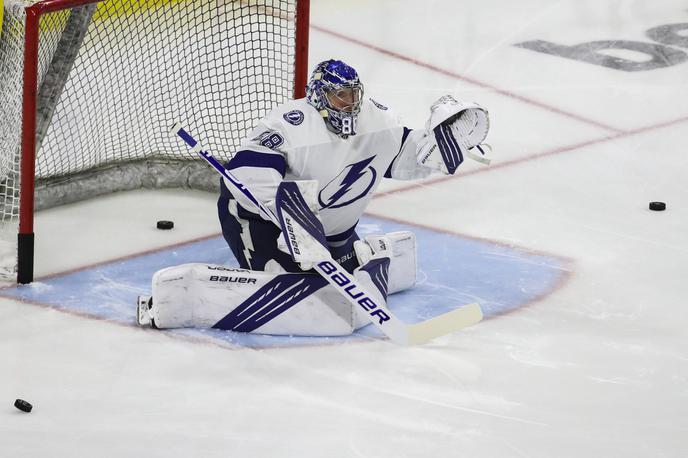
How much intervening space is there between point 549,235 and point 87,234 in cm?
149

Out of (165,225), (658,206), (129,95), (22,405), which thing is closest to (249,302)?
(22,405)

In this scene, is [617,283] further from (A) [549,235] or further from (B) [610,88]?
(B) [610,88]

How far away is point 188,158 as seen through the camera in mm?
5012

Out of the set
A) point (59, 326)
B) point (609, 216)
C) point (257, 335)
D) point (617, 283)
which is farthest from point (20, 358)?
point (609, 216)

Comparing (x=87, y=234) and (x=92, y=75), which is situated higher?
(x=92, y=75)

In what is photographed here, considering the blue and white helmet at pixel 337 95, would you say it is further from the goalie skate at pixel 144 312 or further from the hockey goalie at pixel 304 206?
the goalie skate at pixel 144 312

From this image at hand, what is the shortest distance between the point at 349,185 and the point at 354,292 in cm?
37

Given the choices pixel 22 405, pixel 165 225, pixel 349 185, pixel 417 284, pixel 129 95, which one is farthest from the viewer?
pixel 129 95

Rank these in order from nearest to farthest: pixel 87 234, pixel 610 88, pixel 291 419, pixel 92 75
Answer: pixel 291 419 → pixel 87 234 → pixel 92 75 → pixel 610 88

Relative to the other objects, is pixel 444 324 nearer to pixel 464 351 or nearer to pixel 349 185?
pixel 464 351

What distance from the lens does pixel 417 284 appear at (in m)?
4.21

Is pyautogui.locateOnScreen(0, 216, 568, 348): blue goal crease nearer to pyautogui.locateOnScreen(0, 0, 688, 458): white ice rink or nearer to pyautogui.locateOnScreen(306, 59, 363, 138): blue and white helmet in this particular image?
pyautogui.locateOnScreen(0, 0, 688, 458): white ice rink

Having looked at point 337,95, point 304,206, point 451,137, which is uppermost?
point 337,95

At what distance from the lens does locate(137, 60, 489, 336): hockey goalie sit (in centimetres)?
375
